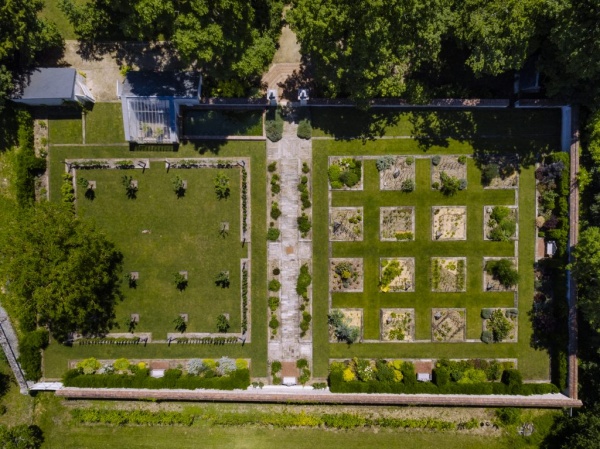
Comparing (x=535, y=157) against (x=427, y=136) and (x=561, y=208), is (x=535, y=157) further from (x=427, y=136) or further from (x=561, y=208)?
(x=427, y=136)

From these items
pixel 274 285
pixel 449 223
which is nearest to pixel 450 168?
pixel 449 223

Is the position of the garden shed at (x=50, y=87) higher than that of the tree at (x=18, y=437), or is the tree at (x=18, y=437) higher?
the garden shed at (x=50, y=87)

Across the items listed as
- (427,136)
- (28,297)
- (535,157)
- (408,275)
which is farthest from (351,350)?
(28,297)

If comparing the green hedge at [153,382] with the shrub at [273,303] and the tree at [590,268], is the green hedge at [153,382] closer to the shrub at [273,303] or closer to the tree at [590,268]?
the shrub at [273,303]

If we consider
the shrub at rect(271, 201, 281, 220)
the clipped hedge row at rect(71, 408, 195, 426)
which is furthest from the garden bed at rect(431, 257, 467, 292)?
the clipped hedge row at rect(71, 408, 195, 426)

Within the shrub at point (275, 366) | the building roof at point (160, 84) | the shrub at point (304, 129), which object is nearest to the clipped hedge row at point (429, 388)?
the shrub at point (275, 366)

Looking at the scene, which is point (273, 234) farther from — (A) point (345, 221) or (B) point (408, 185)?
(B) point (408, 185)

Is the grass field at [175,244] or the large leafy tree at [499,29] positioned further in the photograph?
the grass field at [175,244]
